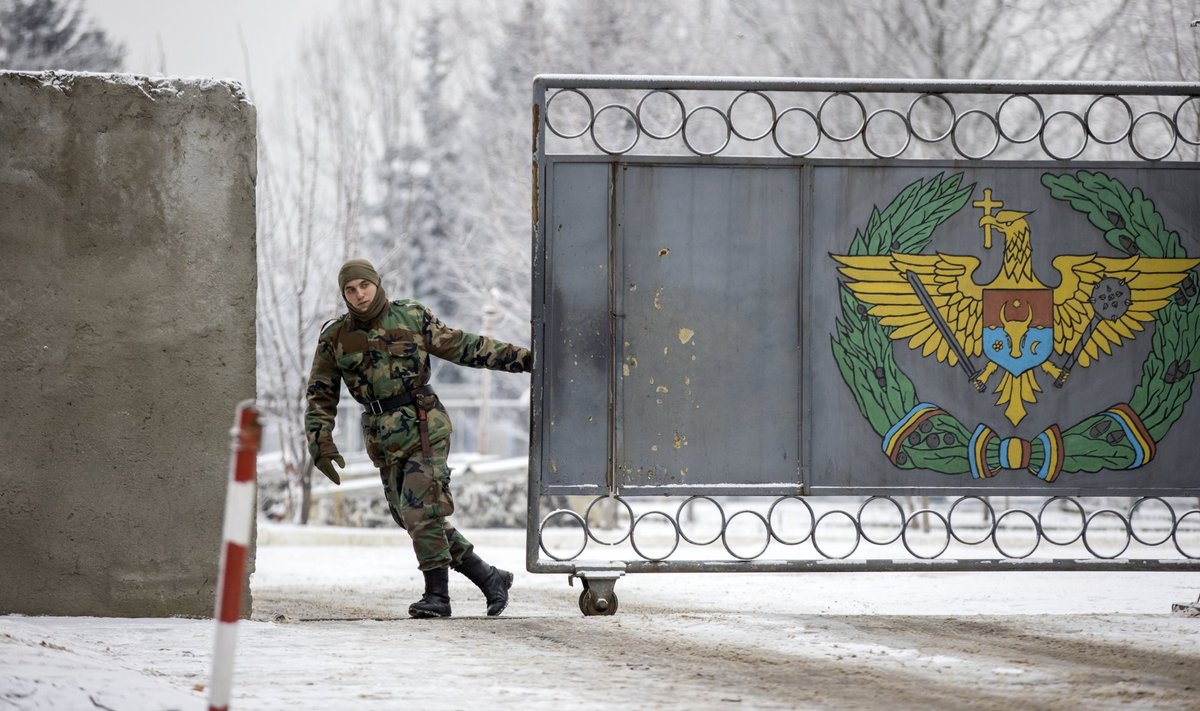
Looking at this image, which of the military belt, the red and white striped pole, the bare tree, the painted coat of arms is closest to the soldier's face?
the military belt

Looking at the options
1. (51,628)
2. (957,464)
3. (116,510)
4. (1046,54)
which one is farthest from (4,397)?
(1046,54)

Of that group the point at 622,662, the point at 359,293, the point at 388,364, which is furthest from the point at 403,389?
the point at 622,662

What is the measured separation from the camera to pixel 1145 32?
1546 centimetres

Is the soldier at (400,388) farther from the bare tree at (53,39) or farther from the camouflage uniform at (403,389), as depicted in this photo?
the bare tree at (53,39)

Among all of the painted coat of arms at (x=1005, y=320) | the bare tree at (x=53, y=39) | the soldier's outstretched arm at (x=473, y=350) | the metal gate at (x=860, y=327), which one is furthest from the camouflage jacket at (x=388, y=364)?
the bare tree at (x=53, y=39)

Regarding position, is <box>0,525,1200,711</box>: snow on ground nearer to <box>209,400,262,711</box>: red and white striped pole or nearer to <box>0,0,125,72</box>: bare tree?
<box>209,400,262,711</box>: red and white striped pole

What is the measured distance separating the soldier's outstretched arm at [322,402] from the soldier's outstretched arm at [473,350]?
467 mm

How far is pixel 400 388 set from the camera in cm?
610

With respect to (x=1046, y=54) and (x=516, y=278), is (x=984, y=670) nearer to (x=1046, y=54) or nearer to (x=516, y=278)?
(x=1046, y=54)

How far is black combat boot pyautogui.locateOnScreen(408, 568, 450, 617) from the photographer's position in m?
6.22

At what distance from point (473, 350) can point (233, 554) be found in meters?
3.04

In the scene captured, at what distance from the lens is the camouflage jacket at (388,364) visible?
6074mm

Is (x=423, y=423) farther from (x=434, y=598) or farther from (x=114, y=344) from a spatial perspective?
(x=114, y=344)

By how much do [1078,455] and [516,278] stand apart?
14.4 m
